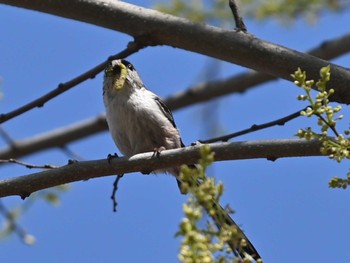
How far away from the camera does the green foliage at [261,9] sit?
6227mm

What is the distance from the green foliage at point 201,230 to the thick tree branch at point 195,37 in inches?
75.7

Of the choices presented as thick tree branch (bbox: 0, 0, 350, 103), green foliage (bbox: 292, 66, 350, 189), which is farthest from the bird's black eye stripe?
green foliage (bbox: 292, 66, 350, 189)

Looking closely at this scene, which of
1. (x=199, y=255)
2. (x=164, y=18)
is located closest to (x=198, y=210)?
(x=199, y=255)

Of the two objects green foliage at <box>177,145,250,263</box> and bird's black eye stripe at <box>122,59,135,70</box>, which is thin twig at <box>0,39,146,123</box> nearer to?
bird's black eye stripe at <box>122,59,135,70</box>

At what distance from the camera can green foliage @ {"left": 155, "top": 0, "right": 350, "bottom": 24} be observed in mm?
6227

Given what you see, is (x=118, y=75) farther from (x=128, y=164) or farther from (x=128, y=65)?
(x=128, y=164)

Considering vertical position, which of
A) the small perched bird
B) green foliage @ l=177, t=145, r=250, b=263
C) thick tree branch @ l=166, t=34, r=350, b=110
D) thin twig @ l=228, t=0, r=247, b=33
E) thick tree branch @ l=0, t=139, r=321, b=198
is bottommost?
green foliage @ l=177, t=145, r=250, b=263

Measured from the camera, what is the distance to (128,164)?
3.71m

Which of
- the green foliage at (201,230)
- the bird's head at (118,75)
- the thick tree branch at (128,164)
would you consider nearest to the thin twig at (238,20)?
the thick tree branch at (128,164)

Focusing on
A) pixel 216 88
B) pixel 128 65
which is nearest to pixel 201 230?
pixel 128 65

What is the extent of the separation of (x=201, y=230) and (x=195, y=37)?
2324 millimetres

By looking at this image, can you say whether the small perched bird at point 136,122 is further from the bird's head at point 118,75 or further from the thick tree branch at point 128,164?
the thick tree branch at point 128,164

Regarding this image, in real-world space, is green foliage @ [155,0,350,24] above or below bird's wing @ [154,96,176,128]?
above

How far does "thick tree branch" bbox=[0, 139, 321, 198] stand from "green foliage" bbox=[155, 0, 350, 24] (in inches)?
109
